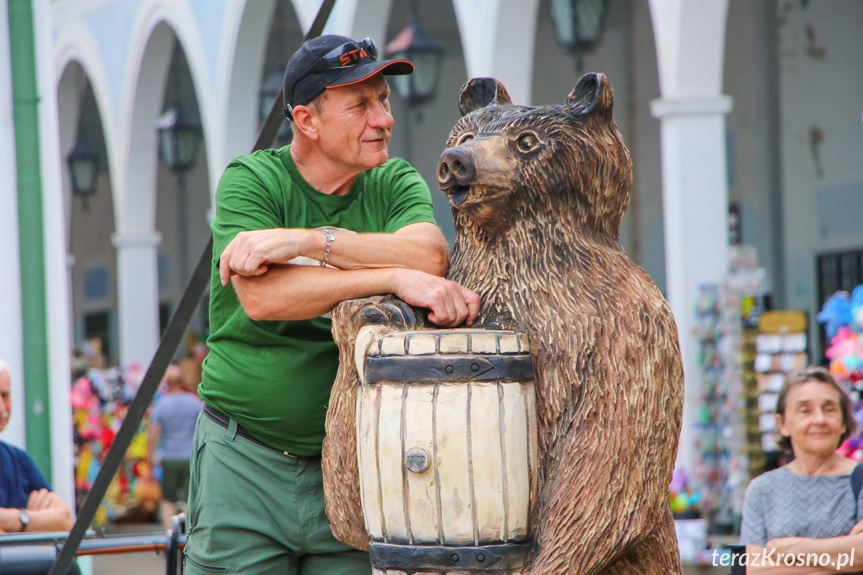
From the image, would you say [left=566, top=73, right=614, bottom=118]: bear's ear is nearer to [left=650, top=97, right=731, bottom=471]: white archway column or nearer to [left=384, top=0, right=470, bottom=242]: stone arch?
[left=650, top=97, right=731, bottom=471]: white archway column

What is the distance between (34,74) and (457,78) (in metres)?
9.54

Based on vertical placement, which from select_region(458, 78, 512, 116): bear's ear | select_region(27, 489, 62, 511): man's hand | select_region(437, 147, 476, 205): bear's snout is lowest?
select_region(27, 489, 62, 511): man's hand

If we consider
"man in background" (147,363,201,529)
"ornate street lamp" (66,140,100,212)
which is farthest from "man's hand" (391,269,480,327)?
"ornate street lamp" (66,140,100,212)

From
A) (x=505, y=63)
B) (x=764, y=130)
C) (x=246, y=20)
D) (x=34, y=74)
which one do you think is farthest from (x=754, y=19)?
(x=34, y=74)

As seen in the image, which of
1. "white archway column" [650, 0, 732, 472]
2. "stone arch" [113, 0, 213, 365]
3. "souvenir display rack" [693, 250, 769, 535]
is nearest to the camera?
"white archway column" [650, 0, 732, 472]

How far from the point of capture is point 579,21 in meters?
7.27

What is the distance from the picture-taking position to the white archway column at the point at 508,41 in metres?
7.54

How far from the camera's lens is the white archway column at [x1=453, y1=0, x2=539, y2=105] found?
7.54 meters

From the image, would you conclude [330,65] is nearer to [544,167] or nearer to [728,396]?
[544,167]

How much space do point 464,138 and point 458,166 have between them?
114 millimetres

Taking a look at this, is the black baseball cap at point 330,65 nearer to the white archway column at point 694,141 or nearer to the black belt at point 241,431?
the black belt at point 241,431

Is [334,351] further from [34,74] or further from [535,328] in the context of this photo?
[34,74]

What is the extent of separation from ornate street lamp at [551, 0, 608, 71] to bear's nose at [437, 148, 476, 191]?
5607mm

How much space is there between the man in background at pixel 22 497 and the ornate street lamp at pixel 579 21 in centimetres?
449
